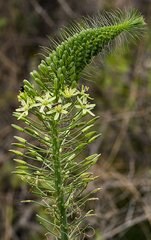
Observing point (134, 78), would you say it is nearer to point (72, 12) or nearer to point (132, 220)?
point (72, 12)

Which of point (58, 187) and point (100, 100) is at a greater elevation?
point (100, 100)

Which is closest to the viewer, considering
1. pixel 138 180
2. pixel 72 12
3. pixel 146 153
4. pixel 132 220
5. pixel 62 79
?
pixel 62 79

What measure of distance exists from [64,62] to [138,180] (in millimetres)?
4248

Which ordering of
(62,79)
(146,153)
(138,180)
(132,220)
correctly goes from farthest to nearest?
(146,153), (138,180), (132,220), (62,79)

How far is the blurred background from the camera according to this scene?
5.56 metres

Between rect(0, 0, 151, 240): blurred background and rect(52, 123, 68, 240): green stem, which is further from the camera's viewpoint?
rect(0, 0, 151, 240): blurred background

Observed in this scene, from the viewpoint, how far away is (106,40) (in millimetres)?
1916

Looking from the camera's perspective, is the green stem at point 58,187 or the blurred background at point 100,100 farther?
the blurred background at point 100,100

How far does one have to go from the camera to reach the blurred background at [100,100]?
5.56 m

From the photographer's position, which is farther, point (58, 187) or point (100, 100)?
point (100, 100)

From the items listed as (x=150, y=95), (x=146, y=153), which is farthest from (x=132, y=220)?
(x=150, y=95)

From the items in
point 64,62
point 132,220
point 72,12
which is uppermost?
point 72,12

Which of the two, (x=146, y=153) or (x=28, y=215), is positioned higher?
(x=28, y=215)

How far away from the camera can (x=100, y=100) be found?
21.4ft
